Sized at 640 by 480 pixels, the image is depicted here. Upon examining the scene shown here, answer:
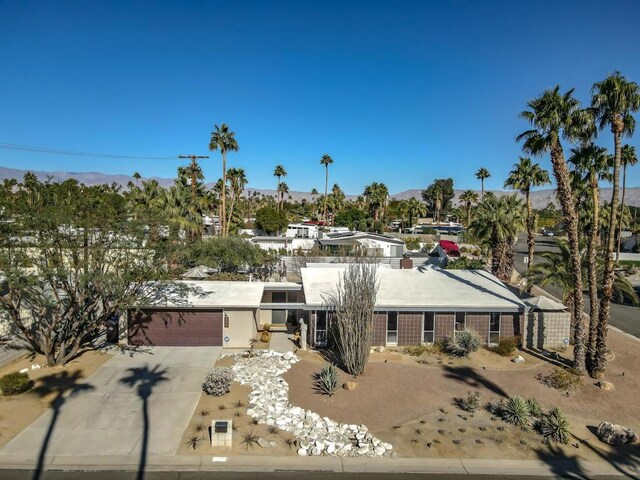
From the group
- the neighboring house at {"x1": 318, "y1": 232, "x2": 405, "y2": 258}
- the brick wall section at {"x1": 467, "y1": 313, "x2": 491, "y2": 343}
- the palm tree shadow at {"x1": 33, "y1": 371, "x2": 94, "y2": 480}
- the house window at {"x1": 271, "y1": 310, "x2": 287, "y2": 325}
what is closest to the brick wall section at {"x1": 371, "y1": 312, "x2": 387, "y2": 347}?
the brick wall section at {"x1": 467, "y1": 313, "x2": 491, "y2": 343}

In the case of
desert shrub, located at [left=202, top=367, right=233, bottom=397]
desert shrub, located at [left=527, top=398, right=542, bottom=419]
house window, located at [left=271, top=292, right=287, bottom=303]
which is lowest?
desert shrub, located at [left=527, top=398, right=542, bottom=419]

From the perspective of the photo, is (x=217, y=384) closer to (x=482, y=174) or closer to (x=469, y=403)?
(x=469, y=403)

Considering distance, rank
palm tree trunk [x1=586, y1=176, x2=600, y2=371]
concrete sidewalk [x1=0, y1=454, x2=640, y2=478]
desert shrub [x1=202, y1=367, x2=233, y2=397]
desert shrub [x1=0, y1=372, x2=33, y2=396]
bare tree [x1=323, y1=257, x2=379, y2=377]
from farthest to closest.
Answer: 1. palm tree trunk [x1=586, y1=176, x2=600, y2=371]
2. bare tree [x1=323, y1=257, x2=379, y2=377]
3. desert shrub [x1=202, y1=367, x2=233, y2=397]
4. desert shrub [x1=0, y1=372, x2=33, y2=396]
5. concrete sidewalk [x1=0, y1=454, x2=640, y2=478]

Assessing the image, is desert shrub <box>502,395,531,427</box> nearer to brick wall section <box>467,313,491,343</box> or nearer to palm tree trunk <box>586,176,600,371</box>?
palm tree trunk <box>586,176,600,371</box>

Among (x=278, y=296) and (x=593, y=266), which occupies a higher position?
(x=593, y=266)

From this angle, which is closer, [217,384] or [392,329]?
[217,384]

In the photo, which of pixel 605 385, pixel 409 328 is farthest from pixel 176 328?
pixel 605 385

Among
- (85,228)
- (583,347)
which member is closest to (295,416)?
(85,228)
